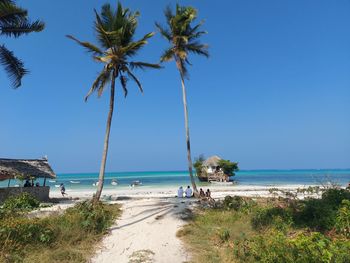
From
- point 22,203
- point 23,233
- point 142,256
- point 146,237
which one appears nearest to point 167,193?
point 22,203

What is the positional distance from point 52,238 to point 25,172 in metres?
14.1

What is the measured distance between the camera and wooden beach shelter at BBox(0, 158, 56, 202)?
2077 centimetres

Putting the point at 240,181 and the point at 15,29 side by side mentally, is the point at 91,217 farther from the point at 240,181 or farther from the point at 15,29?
the point at 240,181

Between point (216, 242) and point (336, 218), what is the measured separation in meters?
3.75

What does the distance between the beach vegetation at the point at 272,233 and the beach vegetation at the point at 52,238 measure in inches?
127

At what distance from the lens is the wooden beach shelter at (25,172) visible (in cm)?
2077

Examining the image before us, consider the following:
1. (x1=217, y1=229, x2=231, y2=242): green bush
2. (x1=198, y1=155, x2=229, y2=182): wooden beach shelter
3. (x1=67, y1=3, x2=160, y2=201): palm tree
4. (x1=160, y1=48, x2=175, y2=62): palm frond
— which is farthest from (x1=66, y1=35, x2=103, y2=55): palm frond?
(x1=198, y1=155, x2=229, y2=182): wooden beach shelter

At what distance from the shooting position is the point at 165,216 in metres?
14.6

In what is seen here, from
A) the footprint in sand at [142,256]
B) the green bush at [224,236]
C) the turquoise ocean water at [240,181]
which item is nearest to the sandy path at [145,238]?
the footprint in sand at [142,256]

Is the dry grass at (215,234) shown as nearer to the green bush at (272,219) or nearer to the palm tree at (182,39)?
the green bush at (272,219)

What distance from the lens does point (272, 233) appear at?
26.7ft

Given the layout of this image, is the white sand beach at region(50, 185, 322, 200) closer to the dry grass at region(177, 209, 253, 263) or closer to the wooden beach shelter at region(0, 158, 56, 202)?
the wooden beach shelter at region(0, 158, 56, 202)

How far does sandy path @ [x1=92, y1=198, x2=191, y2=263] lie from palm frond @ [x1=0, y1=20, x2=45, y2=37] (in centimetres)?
1151

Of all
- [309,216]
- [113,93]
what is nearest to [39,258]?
[309,216]
